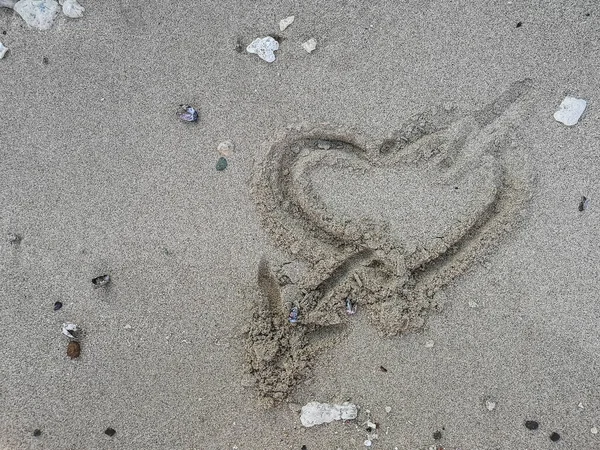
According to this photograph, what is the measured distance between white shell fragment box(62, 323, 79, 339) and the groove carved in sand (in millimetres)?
975

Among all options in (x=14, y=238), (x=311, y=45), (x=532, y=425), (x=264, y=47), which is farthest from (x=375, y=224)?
(x=14, y=238)

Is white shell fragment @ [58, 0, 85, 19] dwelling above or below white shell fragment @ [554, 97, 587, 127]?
below

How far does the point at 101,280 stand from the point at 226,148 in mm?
1006

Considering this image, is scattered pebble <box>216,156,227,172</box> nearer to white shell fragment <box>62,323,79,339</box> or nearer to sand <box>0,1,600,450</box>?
sand <box>0,1,600,450</box>

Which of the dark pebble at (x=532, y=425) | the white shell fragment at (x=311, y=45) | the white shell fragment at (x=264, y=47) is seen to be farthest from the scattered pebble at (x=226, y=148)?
the dark pebble at (x=532, y=425)

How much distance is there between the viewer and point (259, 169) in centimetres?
281

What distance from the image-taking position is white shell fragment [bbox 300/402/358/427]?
110 inches

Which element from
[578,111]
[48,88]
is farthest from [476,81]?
[48,88]

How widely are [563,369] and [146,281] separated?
2.30m

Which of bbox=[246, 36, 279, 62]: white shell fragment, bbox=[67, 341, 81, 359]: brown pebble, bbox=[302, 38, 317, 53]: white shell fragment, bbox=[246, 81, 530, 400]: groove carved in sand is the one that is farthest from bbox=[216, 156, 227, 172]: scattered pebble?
bbox=[67, 341, 81, 359]: brown pebble

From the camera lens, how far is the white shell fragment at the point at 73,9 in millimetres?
2836

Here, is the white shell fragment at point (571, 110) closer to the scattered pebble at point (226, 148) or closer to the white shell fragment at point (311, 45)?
the white shell fragment at point (311, 45)

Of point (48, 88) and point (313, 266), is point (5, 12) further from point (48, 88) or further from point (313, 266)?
point (313, 266)

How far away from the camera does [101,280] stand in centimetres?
285
